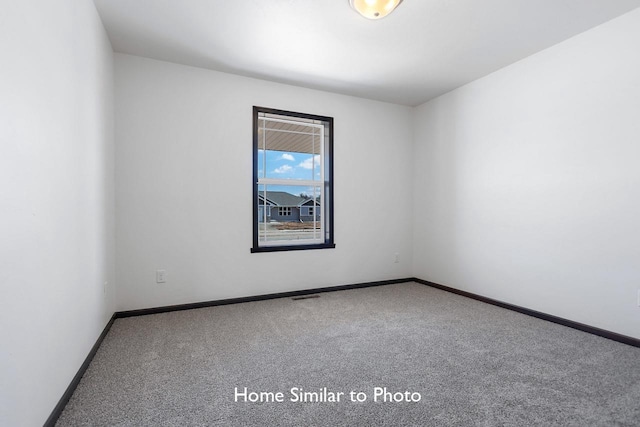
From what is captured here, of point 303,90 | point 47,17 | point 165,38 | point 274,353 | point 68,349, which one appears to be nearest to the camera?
point 47,17

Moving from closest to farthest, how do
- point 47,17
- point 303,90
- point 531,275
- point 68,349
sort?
point 47,17 → point 68,349 → point 531,275 → point 303,90

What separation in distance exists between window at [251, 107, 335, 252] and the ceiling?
23.7 inches

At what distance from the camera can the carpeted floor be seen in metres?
1.54

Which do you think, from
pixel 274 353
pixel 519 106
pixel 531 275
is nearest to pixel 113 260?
pixel 274 353

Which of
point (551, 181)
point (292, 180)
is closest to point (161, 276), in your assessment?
point (292, 180)

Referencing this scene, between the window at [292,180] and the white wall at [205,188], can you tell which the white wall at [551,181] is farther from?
the window at [292,180]

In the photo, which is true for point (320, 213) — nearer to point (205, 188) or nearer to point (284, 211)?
point (284, 211)

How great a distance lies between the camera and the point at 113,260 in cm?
289

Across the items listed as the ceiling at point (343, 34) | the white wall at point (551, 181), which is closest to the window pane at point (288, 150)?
the ceiling at point (343, 34)

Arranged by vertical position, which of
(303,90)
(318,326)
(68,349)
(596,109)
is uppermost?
(303,90)

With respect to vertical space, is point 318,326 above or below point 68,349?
below

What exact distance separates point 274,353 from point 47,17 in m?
2.31

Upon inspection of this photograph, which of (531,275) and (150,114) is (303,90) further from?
(531,275)

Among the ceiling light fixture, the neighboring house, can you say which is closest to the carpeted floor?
the neighboring house
